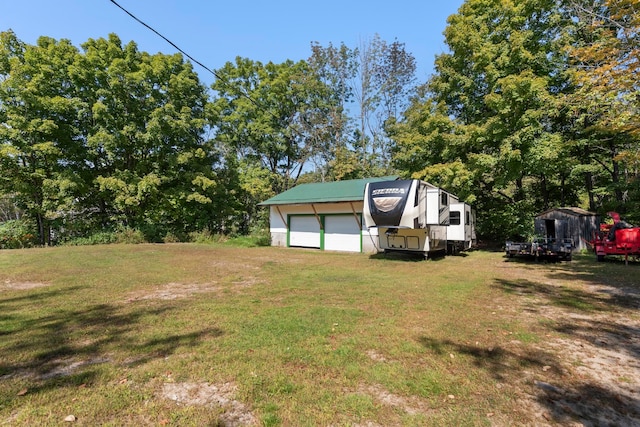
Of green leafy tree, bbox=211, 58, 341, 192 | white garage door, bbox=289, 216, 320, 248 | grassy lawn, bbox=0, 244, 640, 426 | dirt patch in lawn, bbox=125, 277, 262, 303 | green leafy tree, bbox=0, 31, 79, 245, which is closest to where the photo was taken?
grassy lawn, bbox=0, 244, 640, 426

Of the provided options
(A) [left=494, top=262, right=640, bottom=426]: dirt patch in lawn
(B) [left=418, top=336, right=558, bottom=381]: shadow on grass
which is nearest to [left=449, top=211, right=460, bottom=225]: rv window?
(A) [left=494, top=262, right=640, bottom=426]: dirt patch in lawn

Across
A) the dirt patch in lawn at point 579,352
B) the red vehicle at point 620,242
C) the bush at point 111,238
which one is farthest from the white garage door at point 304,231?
the red vehicle at point 620,242

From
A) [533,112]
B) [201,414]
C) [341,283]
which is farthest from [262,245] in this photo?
[201,414]

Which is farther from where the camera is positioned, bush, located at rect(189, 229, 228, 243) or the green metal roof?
bush, located at rect(189, 229, 228, 243)

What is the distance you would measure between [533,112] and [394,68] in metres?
18.8

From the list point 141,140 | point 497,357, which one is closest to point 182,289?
point 497,357

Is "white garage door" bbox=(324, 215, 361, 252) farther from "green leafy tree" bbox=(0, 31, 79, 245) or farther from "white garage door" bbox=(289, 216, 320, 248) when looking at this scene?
"green leafy tree" bbox=(0, 31, 79, 245)

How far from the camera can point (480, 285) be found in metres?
7.66

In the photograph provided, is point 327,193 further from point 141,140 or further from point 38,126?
point 38,126

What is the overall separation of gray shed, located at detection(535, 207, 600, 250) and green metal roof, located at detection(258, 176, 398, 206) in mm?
7535

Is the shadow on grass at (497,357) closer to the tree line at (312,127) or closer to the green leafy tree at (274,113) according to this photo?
the tree line at (312,127)

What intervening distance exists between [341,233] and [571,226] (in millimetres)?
10837

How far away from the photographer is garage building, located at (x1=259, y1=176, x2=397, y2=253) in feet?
55.8

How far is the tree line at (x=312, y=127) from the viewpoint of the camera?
1412 cm
